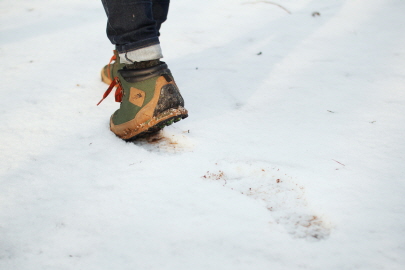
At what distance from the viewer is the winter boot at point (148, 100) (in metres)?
1.14

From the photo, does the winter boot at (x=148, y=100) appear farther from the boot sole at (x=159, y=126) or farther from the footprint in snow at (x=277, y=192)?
the footprint in snow at (x=277, y=192)

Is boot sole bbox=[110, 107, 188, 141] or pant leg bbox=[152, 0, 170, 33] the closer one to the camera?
boot sole bbox=[110, 107, 188, 141]

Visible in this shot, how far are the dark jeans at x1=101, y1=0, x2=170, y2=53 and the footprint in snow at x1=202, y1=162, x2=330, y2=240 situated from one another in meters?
0.52

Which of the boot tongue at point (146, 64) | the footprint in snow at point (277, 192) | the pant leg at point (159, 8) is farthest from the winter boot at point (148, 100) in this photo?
the pant leg at point (159, 8)

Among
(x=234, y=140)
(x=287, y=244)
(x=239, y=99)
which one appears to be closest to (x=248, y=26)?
(x=239, y=99)

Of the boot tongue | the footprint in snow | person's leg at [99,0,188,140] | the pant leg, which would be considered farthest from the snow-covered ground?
the pant leg

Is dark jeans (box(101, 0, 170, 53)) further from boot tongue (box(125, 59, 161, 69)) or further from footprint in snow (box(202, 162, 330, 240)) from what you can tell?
footprint in snow (box(202, 162, 330, 240))

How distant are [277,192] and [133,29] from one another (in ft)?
2.39

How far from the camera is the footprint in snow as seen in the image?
85cm

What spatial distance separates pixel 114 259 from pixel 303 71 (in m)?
1.48

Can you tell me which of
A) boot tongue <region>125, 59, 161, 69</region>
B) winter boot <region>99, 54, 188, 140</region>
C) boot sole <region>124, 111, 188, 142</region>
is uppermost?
boot tongue <region>125, 59, 161, 69</region>

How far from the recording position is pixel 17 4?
2.92 meters

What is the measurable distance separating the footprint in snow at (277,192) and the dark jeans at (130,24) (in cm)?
52

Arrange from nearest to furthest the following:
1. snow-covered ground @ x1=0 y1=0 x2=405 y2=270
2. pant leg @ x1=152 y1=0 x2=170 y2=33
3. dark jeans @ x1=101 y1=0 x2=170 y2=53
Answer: snow-covered ground @ x1=0 y1=0 x2=405 y2=270
dark jeans @ x1=101 y1=0 x2=170 y2=53
pant leg @ x1=152 y1=0 x2=170 y2=33
